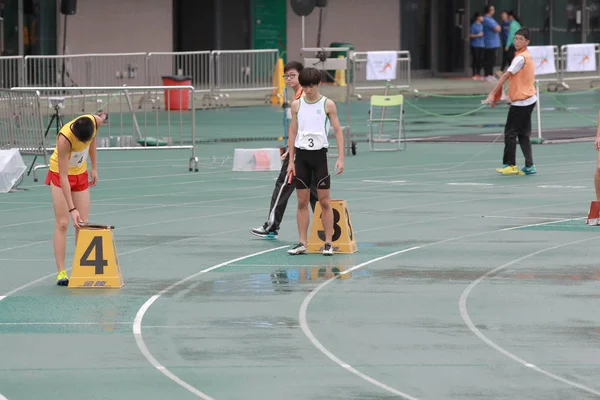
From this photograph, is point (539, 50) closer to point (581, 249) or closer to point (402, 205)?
point (402, 205)

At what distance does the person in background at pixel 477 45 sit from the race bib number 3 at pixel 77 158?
109ft

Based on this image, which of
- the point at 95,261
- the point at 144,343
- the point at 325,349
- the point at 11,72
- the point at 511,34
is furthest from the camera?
the point at 511,34

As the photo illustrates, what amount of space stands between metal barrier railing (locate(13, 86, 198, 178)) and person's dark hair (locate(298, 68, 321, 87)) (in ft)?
24.0

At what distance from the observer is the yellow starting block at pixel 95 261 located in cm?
1222

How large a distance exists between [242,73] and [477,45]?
10789mm

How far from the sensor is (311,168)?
14.2 m

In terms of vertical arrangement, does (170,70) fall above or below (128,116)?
above

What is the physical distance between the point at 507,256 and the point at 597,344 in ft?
13.4

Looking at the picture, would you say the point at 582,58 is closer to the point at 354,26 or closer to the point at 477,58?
the point at 477,58

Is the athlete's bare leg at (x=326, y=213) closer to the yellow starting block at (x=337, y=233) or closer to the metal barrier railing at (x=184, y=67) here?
the yellow starting block at (x=337, y=233)

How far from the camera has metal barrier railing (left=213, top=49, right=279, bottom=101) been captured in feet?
119

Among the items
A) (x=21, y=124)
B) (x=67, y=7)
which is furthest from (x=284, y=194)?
(x=67, y=7)

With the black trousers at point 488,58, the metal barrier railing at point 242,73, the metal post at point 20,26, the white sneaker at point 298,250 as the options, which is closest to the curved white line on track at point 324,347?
the white sneaker at point 298,250

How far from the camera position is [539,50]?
124ft
